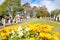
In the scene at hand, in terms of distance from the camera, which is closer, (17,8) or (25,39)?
(25,39)

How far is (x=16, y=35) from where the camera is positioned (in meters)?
4.46

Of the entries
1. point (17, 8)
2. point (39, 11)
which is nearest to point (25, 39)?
point (17, 8)

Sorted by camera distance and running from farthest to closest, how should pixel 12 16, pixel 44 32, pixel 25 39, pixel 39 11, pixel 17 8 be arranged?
pixel 39 11
pixel 12 16
pixel 17 8
pixel 44 32
pixel 25 39

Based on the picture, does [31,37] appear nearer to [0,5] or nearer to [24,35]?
[24,35]

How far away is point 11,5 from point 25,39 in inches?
1852

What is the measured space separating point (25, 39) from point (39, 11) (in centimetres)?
7622

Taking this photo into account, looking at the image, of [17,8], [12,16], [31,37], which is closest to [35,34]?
[31,37]

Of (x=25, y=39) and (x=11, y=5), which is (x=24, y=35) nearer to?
(x=25, y=39)

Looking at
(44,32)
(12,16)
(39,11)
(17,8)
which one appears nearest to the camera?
(44,32)

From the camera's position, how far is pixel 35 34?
4582 mm

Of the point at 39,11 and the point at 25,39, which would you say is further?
the point at 39,11

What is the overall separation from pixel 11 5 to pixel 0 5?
161 inches

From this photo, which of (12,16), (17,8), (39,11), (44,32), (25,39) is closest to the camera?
(25,39)

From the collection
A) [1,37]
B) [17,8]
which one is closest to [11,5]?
[17,8]
